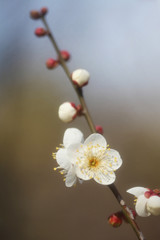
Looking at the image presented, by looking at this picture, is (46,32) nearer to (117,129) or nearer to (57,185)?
(57,185)

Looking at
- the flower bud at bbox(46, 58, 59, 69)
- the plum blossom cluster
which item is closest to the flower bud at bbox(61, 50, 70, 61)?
the flower bud at bbox(46, 58, 59, 69)

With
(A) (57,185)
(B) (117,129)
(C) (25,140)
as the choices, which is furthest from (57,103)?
(A) (57,185)

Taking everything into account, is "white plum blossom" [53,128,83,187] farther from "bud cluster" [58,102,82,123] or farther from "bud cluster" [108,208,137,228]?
"bud cluster" [108,208,137,228]

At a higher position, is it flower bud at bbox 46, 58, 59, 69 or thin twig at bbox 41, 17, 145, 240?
flower bud at bbox 46, 58, 59, 69

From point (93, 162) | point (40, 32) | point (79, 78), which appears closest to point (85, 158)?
point (93, 162)

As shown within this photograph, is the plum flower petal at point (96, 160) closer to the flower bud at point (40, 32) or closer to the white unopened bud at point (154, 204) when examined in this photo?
the white unopened bud at point (154, 204)
